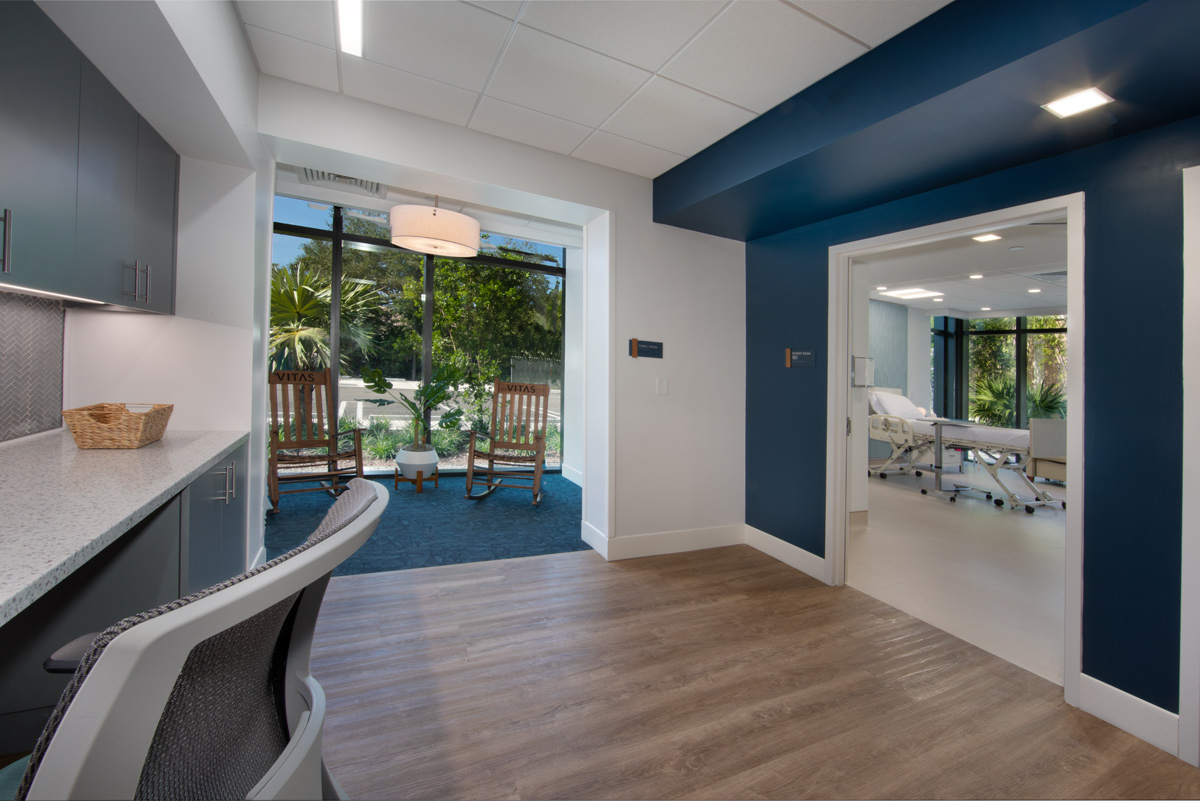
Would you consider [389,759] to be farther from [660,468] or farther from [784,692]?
[660,468]

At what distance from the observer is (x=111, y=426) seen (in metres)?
1.91

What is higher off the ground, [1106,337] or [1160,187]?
[1160,187]

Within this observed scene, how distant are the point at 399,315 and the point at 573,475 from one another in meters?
2.59

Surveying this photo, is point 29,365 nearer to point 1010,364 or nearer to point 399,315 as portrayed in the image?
point 399,315

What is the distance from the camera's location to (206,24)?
1.77 metres

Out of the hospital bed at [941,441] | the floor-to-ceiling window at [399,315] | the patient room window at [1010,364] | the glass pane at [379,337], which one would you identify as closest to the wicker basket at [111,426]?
the glass pane at [379,337]

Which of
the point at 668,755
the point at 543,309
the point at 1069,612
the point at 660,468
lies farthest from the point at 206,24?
the point at 543,309

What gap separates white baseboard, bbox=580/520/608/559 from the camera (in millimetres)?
3523

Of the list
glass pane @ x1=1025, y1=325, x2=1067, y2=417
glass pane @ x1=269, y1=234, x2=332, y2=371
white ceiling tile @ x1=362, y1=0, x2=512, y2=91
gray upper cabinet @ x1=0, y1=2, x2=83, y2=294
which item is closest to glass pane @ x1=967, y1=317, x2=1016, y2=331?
glass pane @ x1=1025, y1=325, x2=1067, y2=417

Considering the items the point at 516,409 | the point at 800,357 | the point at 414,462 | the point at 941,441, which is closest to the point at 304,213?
the point at 414,462

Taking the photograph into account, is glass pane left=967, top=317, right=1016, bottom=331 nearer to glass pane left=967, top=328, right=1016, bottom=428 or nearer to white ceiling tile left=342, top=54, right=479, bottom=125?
glass pane left=967, top=328, right=1016, bottom=428

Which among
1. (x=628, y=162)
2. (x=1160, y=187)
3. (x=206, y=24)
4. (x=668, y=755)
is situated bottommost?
(x=668, y=755)

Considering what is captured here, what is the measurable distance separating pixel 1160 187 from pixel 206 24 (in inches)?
134

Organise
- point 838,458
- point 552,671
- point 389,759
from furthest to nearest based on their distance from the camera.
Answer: point 838,458
point 552,671
point 389,759
